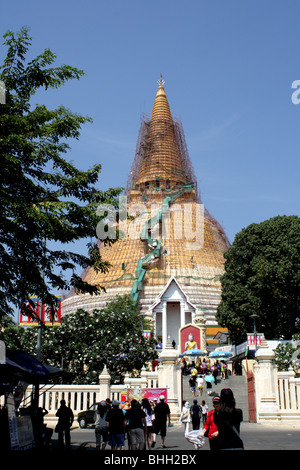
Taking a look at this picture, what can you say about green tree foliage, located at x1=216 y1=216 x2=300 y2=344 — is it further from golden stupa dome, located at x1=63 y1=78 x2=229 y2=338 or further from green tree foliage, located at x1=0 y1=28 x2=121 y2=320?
green tree foliage, located at x1=0 y1=28 x2=121 y2=320

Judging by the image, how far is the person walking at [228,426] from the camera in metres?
7.46

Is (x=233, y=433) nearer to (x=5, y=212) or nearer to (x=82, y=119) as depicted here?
(x=5, y=212)

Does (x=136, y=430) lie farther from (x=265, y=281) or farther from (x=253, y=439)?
(x=265, y=281)

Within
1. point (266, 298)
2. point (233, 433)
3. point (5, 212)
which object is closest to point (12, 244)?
point (5, 212)

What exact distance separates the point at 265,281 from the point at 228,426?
1402 inches

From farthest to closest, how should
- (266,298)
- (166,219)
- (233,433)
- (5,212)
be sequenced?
(166,219) < (266,298) < (5,212) < (233,433)

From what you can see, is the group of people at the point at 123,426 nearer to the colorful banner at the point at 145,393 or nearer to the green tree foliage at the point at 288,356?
the colorful banner at the point at 145,393

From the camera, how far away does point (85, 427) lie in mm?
24344

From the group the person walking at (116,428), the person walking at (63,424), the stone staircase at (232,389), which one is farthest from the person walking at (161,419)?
the stone staircase at (232,389)

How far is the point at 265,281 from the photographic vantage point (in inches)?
1665

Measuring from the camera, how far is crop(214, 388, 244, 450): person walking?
7.46m

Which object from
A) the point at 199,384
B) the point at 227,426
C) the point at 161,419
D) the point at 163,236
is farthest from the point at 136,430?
the point at 163,236

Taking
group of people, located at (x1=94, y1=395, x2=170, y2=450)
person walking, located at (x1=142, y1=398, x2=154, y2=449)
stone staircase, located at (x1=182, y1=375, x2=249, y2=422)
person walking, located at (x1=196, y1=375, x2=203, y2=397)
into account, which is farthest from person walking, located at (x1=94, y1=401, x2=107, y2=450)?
person walking, located at (x1=196, y1=375, x2=203, y2=397)
